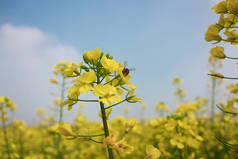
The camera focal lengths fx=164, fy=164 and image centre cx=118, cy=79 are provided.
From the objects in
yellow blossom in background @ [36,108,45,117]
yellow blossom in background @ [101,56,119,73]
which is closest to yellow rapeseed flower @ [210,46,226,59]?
yellow blossom in background @ [101,56,119,73]

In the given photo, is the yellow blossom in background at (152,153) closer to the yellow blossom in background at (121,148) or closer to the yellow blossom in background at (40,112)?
the yellow blossom in background at (121,148)

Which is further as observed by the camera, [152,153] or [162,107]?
[162,107]

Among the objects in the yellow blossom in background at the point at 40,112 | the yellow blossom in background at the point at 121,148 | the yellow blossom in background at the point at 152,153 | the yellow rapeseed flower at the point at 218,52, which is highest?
the yellow rapeseed flower at the point at 218,52

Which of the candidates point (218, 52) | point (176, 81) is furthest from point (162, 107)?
point (218, 52)

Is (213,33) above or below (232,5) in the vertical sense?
below

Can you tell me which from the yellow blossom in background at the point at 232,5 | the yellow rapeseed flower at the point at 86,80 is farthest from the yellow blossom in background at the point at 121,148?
the yellow blossom in background at the point at 232,5

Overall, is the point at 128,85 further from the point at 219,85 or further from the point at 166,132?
the point at 219,85

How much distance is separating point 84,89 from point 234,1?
57.6 inches

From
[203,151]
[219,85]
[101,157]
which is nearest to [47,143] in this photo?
[101,157]

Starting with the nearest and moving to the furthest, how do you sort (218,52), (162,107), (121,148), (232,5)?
1. (121,148)
2. (232,5)
3. (218,52)
4. (162,107)

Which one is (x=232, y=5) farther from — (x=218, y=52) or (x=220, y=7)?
(x=218, y=52)

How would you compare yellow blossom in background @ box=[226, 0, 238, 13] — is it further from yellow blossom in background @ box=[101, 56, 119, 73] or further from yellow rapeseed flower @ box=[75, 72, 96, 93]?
yellow rapeseed flower @ box=[75, 72, 96, 93]

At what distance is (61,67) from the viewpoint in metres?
4.40

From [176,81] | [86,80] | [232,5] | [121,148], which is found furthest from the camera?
[176,81]
